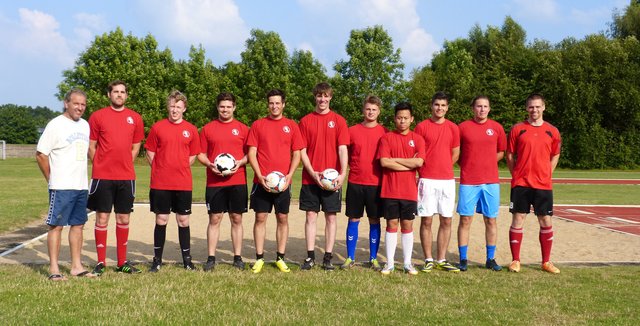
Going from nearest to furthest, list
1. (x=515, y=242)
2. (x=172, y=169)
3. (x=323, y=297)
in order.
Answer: (x=323, y=297) < (x=172, y=169) < (x=515, y=242)

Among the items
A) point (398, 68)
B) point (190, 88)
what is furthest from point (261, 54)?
point (398, 68)

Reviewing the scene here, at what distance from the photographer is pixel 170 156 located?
22.1 feet

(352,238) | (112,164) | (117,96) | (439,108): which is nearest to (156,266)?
(112,164)

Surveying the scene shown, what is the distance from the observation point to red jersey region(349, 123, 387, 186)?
22.9 ft

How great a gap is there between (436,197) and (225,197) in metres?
2.48

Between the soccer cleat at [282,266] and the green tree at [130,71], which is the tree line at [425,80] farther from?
the soccer cleat at [282,266]

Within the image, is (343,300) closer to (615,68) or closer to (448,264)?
(448,264)

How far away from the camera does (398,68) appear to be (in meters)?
42.1

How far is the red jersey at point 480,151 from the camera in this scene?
712 centimetres

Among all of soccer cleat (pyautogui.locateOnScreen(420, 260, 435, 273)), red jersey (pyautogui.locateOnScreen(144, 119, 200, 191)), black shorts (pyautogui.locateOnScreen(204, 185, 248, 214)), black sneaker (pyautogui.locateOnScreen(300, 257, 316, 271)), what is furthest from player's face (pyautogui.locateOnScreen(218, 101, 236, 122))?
soccer cleat (pyautogui.locateOnScreen(420, 260, 435, 273))

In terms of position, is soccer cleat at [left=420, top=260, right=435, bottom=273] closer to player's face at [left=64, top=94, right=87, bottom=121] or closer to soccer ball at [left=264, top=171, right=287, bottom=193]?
soccer ball at [left=264, top=171, right=287, bottom=193]

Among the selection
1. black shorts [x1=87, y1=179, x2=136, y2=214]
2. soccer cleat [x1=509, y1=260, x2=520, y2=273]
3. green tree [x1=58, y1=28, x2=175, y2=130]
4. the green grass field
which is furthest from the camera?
green tree [x1=58, y1=28, x2=175, y2=130]

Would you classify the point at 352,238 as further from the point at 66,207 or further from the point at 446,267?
the point at 66,207

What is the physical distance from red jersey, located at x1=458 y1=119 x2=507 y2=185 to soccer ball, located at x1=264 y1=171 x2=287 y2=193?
7.37 ft
